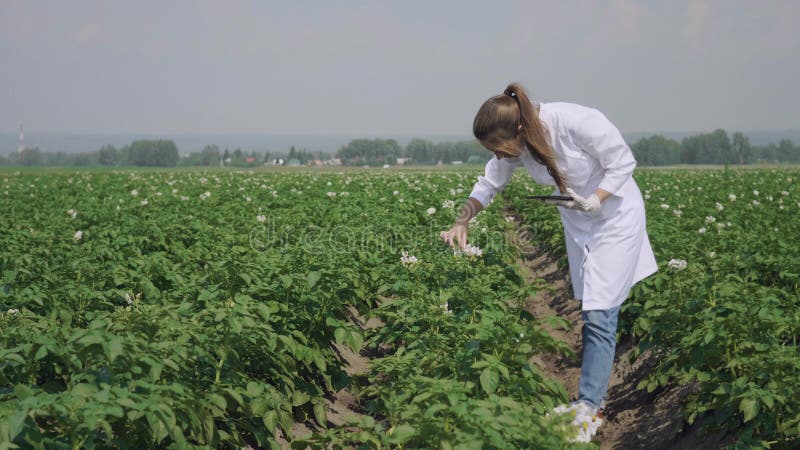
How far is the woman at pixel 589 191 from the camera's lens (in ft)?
14.1

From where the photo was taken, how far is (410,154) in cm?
12481

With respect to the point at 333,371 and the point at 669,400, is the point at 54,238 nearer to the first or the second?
the point at 333,371

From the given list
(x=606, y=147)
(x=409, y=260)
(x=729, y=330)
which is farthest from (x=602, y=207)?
(x=409, y=260)

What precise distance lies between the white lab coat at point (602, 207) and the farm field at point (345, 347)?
45cm

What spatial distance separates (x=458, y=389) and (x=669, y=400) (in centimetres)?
276

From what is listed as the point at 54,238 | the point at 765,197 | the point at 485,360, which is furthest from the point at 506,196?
the point at 485,360

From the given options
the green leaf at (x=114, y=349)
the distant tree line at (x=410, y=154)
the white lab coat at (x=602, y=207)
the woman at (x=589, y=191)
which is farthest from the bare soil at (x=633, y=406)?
the distant tree line at (x=410, y=154)

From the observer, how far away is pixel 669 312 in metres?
5.59

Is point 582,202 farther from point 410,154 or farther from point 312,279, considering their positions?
Result: point 410,154

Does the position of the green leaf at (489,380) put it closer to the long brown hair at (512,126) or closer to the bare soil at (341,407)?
the bare soil at (341,407)

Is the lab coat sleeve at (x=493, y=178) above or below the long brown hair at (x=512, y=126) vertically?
below

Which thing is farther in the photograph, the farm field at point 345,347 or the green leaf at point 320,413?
the green leaf at point 320,413

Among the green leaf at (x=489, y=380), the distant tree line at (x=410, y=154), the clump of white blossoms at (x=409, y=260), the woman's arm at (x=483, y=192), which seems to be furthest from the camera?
the distant tree line at (x=410, y=154)

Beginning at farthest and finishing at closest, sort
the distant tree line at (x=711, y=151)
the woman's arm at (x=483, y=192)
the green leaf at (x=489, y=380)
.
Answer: the distant tree line at (x=711, y=151) < the woman's arm at (x=483, y=192) < the green leaf at (x=489, y=380)
